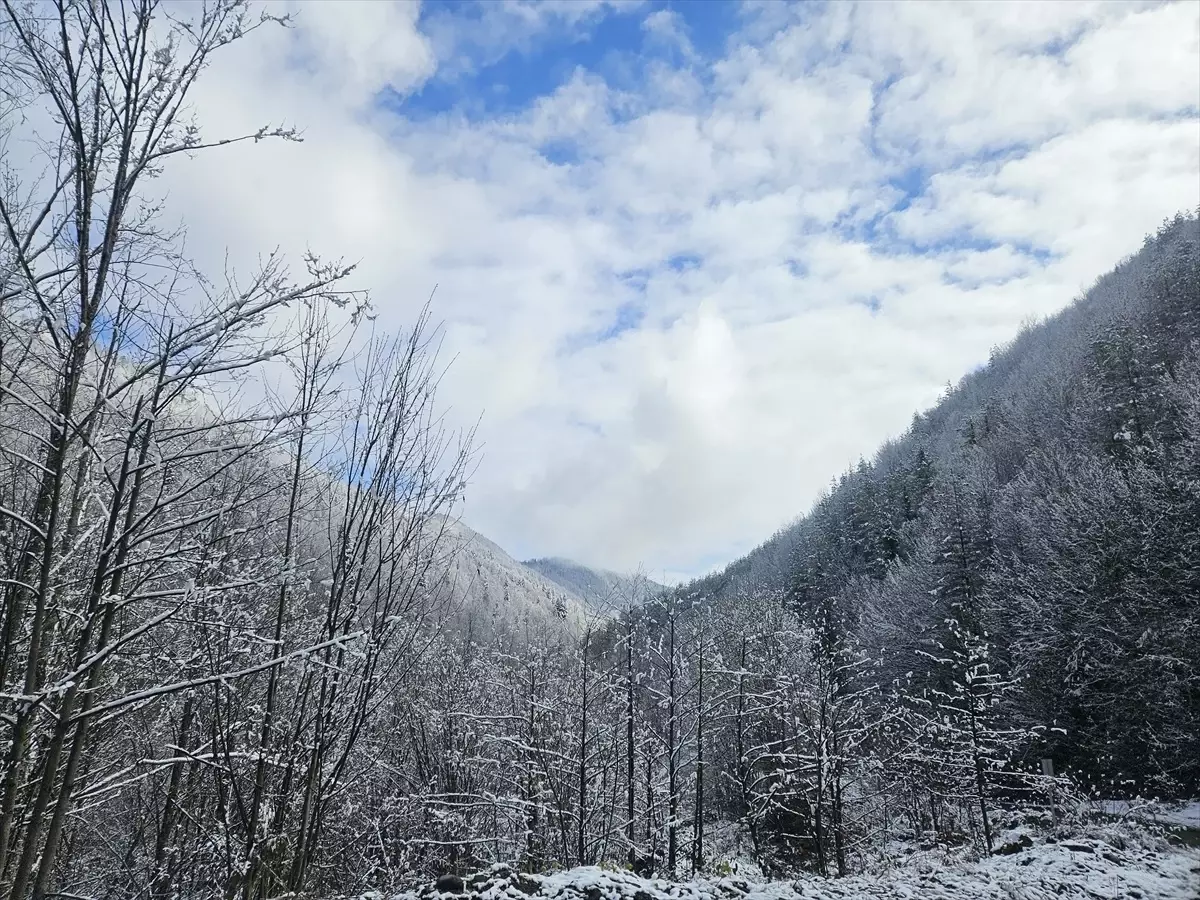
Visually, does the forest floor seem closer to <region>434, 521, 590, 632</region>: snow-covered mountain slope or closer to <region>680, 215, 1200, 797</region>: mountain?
<region>434, 521, 590, 632</region>: snow-covered mountain slope

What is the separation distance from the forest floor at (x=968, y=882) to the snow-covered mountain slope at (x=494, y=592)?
3.29 m

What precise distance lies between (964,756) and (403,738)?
1411cm

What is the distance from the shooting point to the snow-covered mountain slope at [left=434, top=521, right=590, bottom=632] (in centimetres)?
639

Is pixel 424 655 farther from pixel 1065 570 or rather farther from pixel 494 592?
pixel 494 592

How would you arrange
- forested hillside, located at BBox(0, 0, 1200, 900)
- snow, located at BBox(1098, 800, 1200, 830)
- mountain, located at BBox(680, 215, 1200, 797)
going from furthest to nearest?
mountain, located at BBox(680, 215, 1200, 797)
snow, located at BBox(1098, 800, 1200, 830)
forested hillside, located at BBox(0, 0, 1200, 900)

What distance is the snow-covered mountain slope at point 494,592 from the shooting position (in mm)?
6392

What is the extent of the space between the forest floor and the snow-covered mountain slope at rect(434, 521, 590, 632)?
3285 mm

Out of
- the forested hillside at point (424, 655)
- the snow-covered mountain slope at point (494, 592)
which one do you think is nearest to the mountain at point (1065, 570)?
the forested hillside at point (424, 655)

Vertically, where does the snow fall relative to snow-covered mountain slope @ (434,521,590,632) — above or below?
below

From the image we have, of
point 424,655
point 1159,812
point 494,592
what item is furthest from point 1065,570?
point 494,592

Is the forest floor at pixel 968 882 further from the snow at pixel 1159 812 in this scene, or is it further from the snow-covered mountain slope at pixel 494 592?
the snow-covered mountain slope at pixel 494 592

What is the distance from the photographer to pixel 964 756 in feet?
52.3

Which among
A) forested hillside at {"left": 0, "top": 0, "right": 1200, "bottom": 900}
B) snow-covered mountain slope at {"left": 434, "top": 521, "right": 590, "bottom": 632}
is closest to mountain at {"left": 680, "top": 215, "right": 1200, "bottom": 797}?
forested hillside at {"left": 0, "top": 0, "right": 1200, "bottom": 900}

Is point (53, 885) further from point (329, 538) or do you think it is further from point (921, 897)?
point (921, 897)
